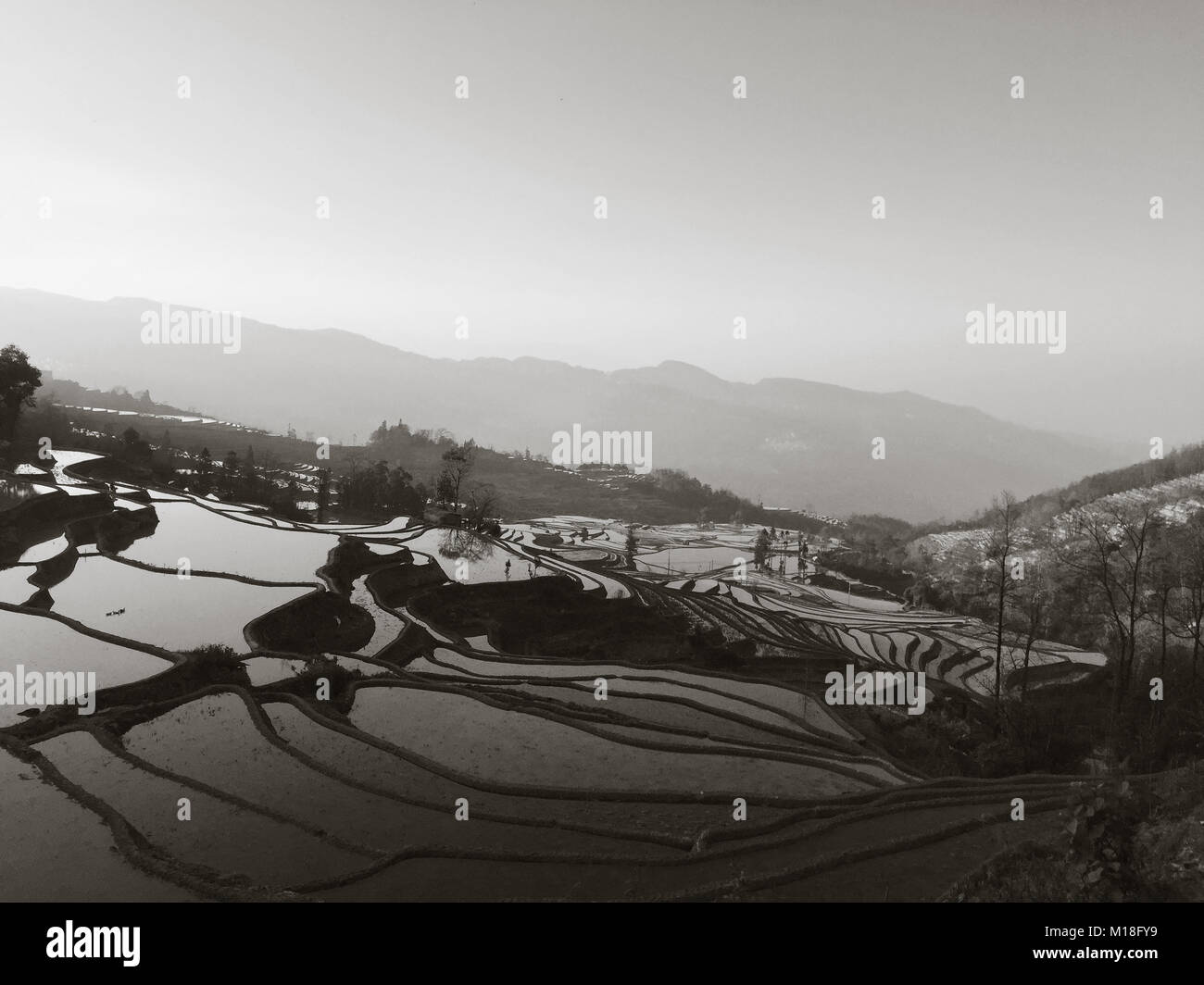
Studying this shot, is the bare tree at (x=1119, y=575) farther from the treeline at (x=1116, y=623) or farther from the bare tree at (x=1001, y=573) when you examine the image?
the bare tree at (x=1001, y=573)

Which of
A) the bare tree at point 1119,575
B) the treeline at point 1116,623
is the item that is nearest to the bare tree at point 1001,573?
the treeline at point 1116,623

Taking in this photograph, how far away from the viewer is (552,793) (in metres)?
17.7

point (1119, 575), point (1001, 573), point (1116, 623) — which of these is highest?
point (1001, 573)

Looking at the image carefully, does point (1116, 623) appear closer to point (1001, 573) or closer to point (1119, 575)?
point (1001, 573)

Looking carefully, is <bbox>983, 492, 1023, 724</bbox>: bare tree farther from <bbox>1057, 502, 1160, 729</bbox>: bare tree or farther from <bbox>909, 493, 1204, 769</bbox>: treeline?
<bbox>1057, 502, 1160, 729</bbox>: bare tree

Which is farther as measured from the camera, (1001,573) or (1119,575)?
(1119,575)

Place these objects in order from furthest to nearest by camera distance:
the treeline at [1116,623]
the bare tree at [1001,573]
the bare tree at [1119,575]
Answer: the bare tree at [1001,573]
the bare tree at [1119,575]
the treeline at [1116,623]

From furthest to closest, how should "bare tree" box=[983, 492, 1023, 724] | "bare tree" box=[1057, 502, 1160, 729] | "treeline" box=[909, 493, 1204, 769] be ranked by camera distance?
"bare tree" box=[983, 492, 1023, 724], "bare tree" box=[1057, 502, 1160, 729], "treeline" box=[909, 493, 1204, 769]

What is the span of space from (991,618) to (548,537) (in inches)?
1644

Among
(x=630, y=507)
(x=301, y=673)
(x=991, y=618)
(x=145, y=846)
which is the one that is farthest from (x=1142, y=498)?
(x=145, y=846)

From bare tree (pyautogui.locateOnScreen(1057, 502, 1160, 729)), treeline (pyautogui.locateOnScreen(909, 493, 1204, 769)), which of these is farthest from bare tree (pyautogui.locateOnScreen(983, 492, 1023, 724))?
bare tree (pyautogui.locateOnScreen(1057, 502, 1160, 729))

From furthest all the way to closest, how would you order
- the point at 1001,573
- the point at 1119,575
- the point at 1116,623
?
the point at 1119,575 < the point at 1116,623 < the point at 1001,573

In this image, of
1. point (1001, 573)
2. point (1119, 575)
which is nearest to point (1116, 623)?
point (1001, 573)
